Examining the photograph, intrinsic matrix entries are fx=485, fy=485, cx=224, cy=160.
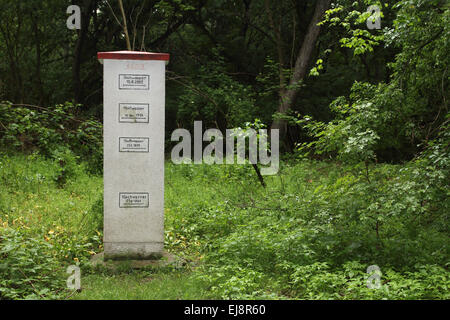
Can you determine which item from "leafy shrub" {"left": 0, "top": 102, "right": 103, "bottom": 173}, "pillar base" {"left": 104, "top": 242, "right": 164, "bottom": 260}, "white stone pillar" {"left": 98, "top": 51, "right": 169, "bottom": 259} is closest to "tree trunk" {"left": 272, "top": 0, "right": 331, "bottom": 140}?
"leafy shrub" {"left": 0, "top": 102, "right": 103, "bottom": 173}

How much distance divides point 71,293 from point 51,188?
15.5 feet

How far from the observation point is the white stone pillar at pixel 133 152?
605 centimetres

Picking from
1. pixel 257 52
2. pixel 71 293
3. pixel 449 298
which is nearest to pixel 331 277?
pixel 449 298

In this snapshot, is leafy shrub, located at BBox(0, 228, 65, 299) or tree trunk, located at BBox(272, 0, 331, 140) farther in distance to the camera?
tree trunk, located at BBox(272, 0, 331, 140)

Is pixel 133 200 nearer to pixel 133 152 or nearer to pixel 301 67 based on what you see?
pixel 133 152

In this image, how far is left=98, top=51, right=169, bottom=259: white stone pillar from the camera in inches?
238

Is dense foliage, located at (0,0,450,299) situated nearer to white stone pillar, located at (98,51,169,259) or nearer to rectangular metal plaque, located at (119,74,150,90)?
white stone pillar, located at (98,51,169,259)

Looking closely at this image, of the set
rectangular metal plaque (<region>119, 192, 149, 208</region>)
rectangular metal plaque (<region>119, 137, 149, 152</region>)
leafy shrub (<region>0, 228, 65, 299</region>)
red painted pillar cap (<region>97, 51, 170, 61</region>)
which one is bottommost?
leafy shrub (<region>0, 228, 65, 299</region>)

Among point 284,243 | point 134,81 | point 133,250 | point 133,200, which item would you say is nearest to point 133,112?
point 134,81

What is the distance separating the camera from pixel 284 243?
594 cm

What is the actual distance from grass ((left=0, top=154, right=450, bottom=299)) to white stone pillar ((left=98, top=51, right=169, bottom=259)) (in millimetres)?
403

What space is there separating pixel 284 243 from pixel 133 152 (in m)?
2.20

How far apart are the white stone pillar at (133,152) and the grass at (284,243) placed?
40cm

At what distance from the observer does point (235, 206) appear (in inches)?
318
